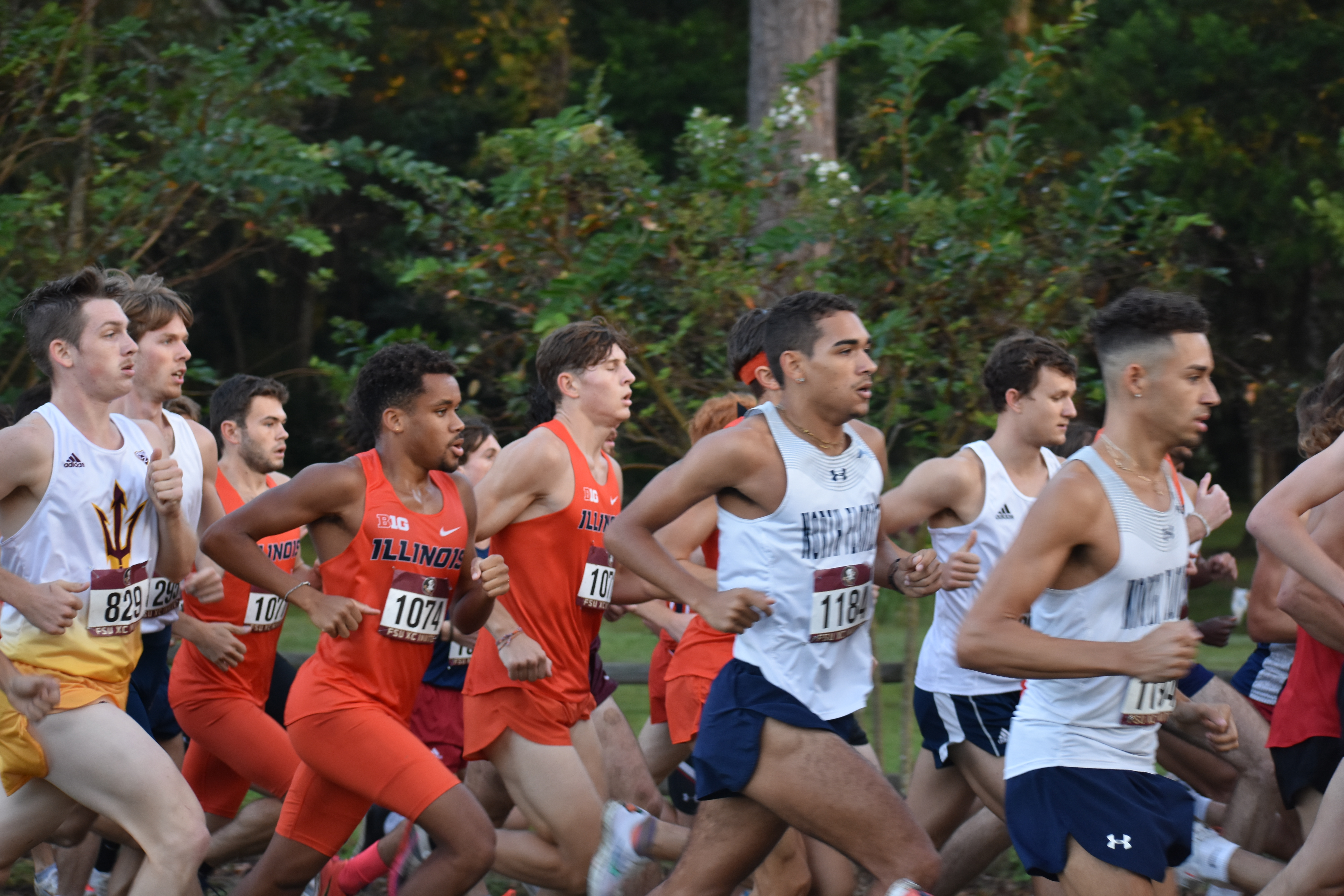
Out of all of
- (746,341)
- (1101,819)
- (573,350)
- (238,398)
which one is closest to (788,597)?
(1101,819)

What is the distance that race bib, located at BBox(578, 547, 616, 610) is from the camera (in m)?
5.40

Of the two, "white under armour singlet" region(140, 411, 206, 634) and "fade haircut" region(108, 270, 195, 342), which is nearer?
"white under armour singlet" region(140, 411, 206, 634)

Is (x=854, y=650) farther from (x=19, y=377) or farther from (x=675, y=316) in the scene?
(x=19, y=377)

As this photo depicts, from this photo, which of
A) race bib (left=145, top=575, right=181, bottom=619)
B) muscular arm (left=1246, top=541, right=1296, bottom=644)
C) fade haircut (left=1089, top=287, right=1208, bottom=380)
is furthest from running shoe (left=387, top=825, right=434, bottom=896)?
muscular arm (left=1246, top=541, right=1296, bottom=644)

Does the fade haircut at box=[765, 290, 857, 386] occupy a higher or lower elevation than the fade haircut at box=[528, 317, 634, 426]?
higher

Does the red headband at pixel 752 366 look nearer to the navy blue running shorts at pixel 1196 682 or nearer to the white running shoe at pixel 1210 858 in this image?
the navy blue running shorts at pixel 1196 682

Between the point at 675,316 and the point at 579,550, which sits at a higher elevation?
the point at 675,316

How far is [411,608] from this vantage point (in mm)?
4840

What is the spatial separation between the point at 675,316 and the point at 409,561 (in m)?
2.43

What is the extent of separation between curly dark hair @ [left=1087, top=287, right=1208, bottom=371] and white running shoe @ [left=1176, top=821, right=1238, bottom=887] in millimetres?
1815

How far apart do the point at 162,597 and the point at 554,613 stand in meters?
1.40

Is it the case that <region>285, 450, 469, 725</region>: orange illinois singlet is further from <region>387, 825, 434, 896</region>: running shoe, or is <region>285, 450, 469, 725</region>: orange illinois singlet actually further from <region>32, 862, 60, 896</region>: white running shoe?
<region>32, 862, 60, 896</region>: white running shoe

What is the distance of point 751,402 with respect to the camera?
20.0 feet

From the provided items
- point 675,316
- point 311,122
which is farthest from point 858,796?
point 311,122
